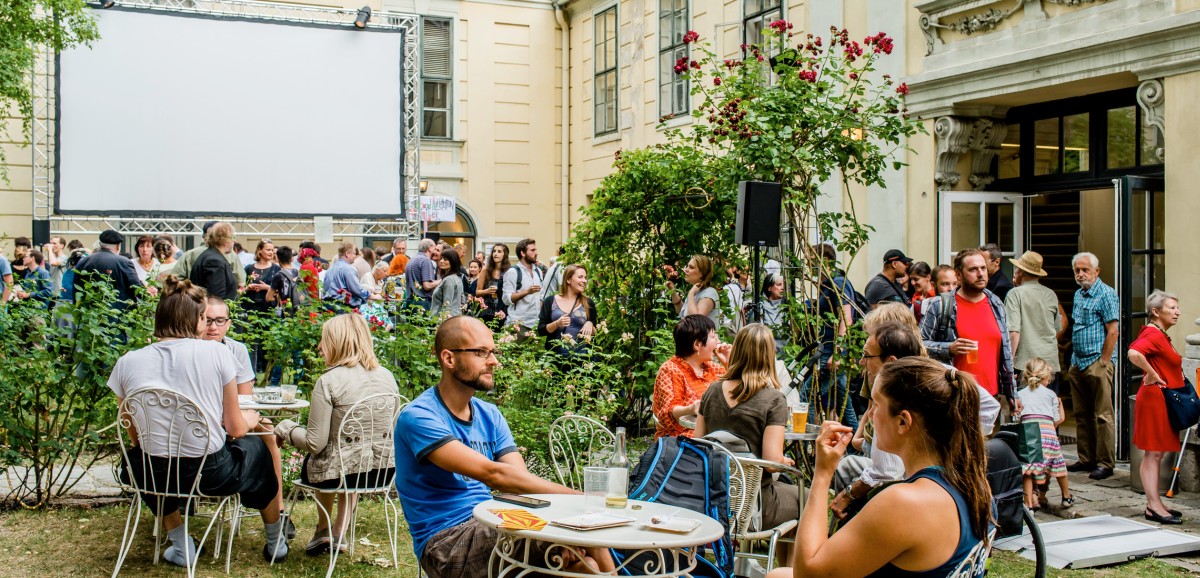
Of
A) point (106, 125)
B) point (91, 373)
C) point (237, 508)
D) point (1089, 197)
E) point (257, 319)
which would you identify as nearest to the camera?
point (237, 508)

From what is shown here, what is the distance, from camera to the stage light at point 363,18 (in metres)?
18.1

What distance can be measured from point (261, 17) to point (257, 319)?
1232cm

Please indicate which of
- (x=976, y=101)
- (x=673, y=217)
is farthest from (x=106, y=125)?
(x=976, y=101)

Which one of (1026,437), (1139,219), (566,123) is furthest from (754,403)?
(566,123)

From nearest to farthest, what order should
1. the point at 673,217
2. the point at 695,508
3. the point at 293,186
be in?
the point at 695,508
the point at 673,217
the point at 293,186

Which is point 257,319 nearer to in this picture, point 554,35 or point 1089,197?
point 1089,197

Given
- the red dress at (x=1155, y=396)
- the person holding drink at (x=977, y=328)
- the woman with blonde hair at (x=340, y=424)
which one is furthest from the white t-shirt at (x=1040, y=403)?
the woman with blonde hair at (x=340, y=424)

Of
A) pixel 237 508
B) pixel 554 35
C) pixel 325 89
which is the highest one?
pixel 554 35

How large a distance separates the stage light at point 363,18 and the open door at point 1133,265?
1300cm

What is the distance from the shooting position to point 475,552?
369 centimetres

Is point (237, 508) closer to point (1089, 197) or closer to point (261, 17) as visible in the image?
point (1089, 197)

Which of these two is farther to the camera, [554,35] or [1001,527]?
[554,35]

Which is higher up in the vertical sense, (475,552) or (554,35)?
(554,35)

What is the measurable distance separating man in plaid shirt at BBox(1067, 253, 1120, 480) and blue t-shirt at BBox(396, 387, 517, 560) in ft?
18.4
